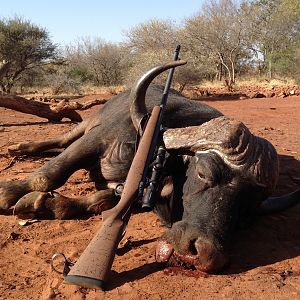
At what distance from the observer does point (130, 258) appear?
3.32 meters

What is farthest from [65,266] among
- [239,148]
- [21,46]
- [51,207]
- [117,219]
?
[21,46]

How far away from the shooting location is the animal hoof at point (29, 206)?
4070mm

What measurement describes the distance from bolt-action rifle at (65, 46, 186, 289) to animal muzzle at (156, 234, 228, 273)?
33 centimetres

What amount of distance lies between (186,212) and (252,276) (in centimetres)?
63

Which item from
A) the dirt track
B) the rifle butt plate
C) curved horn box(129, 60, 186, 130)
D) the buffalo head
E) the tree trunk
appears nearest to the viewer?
the rifle butt plate

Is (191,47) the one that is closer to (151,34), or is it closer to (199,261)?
(151,34)

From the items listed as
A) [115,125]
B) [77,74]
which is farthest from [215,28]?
[115,125]

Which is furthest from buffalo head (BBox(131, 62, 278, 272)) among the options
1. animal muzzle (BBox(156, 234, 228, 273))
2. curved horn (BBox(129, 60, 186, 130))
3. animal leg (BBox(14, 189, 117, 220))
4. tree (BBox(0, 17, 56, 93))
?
tree (BBox(0, 17, 56, 93))

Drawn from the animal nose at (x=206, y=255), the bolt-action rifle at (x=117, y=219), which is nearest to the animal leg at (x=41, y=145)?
the bolt-action rifle at (x=117, y=219)

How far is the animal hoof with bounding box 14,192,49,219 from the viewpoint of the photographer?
407 cm

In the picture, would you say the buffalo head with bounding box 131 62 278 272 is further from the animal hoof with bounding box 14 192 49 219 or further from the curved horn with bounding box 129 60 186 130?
the animal hoof with bounding box 14 192 49 219

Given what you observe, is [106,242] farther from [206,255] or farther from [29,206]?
[29,206]

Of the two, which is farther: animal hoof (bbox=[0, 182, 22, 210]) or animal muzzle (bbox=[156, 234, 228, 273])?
animal hoof (bbox=[0, 182, 22, 210])

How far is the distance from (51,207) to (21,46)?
23.7 metres
